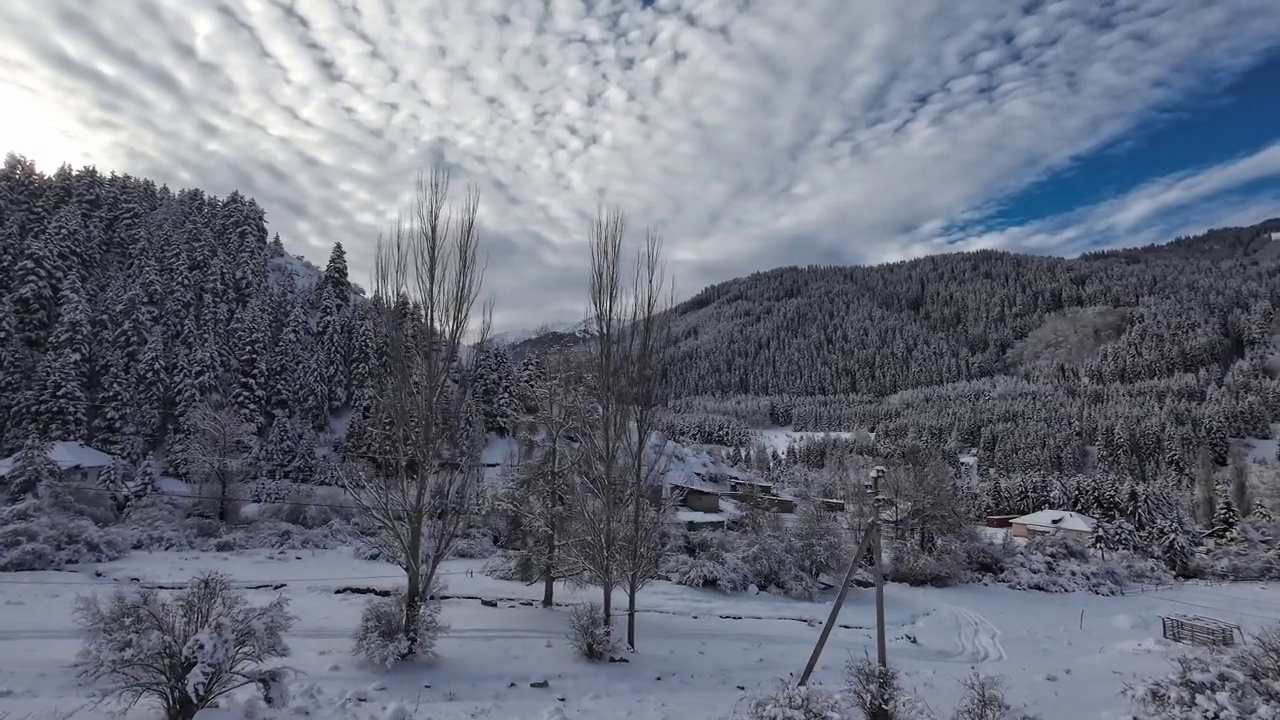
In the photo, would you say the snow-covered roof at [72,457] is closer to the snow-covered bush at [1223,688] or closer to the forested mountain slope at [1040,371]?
the snow-covered bush at [1223,688]

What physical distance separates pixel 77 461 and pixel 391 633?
115 feet

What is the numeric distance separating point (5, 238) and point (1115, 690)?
67413mm

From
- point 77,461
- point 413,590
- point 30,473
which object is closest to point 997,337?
point 413,590

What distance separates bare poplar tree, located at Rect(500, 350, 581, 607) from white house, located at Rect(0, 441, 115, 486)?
1147 inches

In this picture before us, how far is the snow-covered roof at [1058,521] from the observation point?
53500 mm

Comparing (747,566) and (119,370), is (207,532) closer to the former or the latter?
(119,370)

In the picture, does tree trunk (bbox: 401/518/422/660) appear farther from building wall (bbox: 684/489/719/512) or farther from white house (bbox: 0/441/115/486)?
building wall (bbox: 684/489/719/512)

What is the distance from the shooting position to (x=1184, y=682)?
389 inches

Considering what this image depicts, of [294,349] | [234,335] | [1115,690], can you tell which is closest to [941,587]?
[1115,690]

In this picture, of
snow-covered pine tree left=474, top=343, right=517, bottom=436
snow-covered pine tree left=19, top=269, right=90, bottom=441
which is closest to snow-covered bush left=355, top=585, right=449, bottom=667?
snow-covered pine tree left=474, top=343, right=517, bottom=436

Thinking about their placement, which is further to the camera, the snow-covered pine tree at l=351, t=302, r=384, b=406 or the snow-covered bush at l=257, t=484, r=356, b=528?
the snow-covered pine tree at l=351, t=302, r=384, b=406

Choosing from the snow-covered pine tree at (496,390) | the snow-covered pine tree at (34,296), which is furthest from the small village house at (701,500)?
the snow-covered pine tree at (34,296)

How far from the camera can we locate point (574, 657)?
13.0 m

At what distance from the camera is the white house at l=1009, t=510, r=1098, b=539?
174 ft
